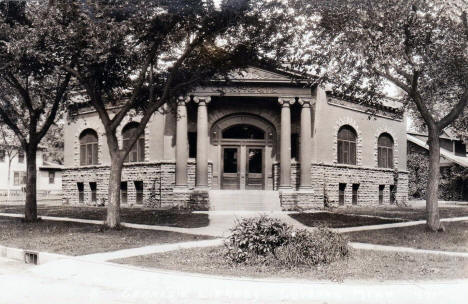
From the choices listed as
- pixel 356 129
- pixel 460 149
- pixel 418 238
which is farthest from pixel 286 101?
pixel 460 149

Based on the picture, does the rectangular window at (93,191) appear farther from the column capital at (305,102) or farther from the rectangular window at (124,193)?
the column capital at (305,102)

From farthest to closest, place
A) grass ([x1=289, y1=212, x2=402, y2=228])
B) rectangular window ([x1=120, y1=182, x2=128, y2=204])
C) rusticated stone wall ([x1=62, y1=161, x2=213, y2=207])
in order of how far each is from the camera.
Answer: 1. rectangular window ([x1=120, y1=182, x2=128, y2=204])
2. rusticated stone wall ([x1=62, y1=161, x2=213, y2=207])
3. grass ([x1=289, y1=212, x2=402, y2=228])

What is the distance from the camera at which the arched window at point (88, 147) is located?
29.6 metres

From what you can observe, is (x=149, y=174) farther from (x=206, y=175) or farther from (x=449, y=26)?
(x=449, y=26)

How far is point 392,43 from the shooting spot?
45.0ft

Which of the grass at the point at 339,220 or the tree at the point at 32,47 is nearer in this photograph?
the tree at the point at 32,47

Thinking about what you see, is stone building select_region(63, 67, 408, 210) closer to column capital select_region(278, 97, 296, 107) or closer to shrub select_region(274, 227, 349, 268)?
column capital select_region(278, 97, 296, 107)

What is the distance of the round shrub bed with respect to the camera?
9219mm

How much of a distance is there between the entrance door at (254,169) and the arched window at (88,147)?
9.91 metres

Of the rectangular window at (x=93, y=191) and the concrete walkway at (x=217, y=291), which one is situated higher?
the rectangular window at (x=93, y=191)

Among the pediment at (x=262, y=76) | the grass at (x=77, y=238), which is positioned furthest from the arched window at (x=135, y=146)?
the grass at (x=77, y=238)

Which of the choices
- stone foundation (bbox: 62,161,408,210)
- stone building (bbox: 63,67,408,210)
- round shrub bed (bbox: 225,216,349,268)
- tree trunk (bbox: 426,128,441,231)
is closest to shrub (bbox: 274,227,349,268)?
round shrub bed (bbox: 225,216,349,268)

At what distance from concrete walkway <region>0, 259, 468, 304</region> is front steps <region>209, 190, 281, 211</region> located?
1444cm

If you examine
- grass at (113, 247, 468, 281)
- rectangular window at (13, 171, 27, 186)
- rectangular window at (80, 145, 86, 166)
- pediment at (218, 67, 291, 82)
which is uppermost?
pediment at (218, 67, 291, 82)
